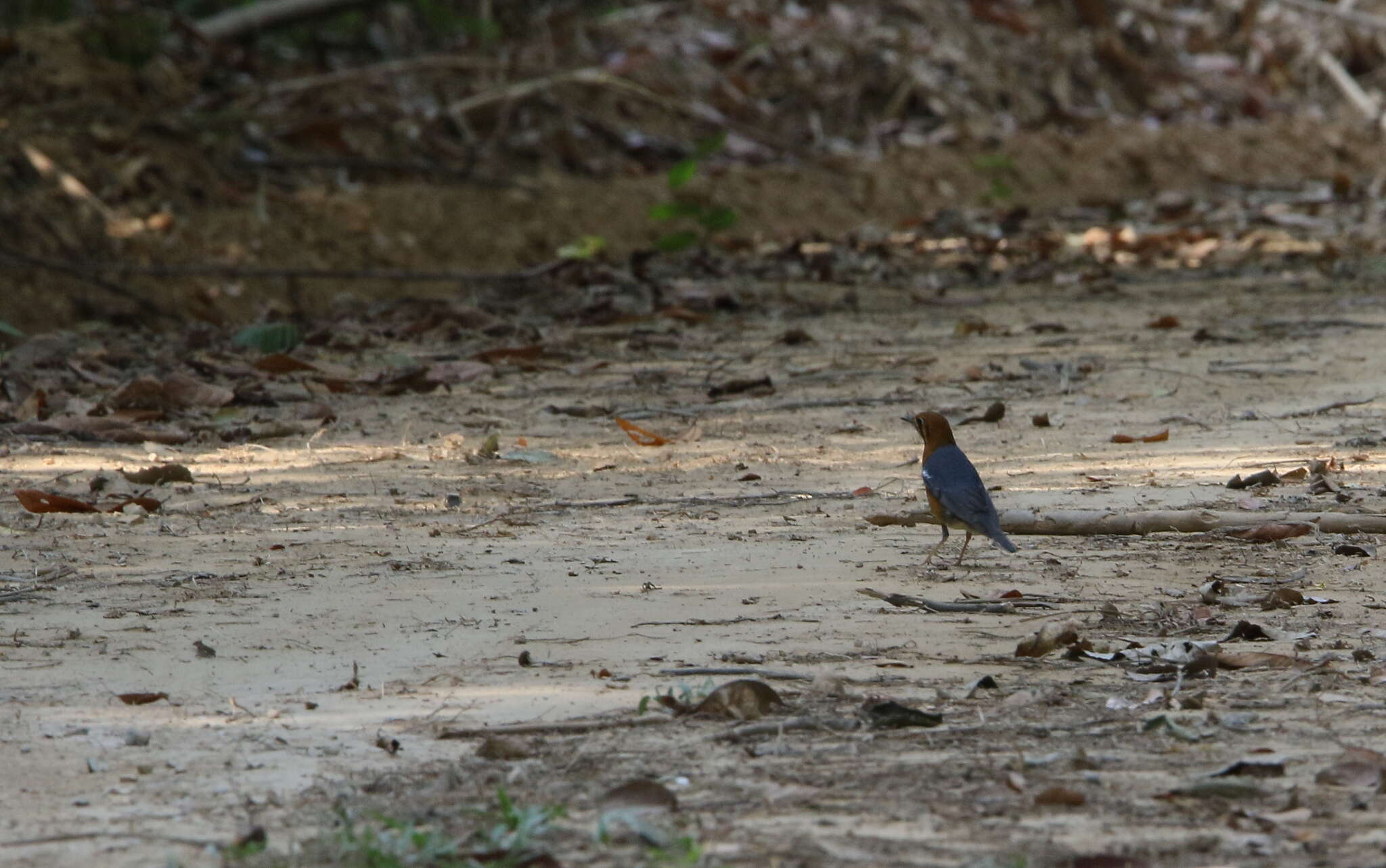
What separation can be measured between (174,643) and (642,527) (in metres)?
1.45

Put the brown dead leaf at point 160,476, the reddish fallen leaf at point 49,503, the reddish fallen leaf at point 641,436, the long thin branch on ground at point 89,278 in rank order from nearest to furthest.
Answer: the reddish fallen leaf at point 49,503, the brown dead leaf at point 160,476, the reddish fallen leaf at point 641,436, the long thin branch on ground at point 89,278

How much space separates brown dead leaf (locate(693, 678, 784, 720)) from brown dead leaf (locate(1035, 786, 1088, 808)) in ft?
1.92

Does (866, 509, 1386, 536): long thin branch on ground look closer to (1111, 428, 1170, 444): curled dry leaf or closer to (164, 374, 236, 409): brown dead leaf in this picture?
(1111, 428, 1170, 444): curled dry leaf

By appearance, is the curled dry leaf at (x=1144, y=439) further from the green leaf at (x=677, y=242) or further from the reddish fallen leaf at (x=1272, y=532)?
the green leaf at (x=677, y=242)

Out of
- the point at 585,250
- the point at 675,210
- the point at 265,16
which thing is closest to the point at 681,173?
the point at 675,210

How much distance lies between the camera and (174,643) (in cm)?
348

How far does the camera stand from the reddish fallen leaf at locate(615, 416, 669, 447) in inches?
227

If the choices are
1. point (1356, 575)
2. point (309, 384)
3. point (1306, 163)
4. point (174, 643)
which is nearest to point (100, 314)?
point (309, 384)

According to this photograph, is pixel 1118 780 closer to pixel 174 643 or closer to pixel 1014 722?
pixel 1014 722

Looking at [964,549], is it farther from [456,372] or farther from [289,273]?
[289,273]

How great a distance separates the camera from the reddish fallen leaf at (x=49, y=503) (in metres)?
4.71

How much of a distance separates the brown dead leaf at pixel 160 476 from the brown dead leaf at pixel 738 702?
2.67 meters

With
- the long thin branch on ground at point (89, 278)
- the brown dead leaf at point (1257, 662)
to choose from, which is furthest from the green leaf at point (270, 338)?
the brown dead leaf at point (1257, 662)

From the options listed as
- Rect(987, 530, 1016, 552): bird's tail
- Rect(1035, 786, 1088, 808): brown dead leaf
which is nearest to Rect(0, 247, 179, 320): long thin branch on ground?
Rect(987, 530, 1016, 552): bird's tail
